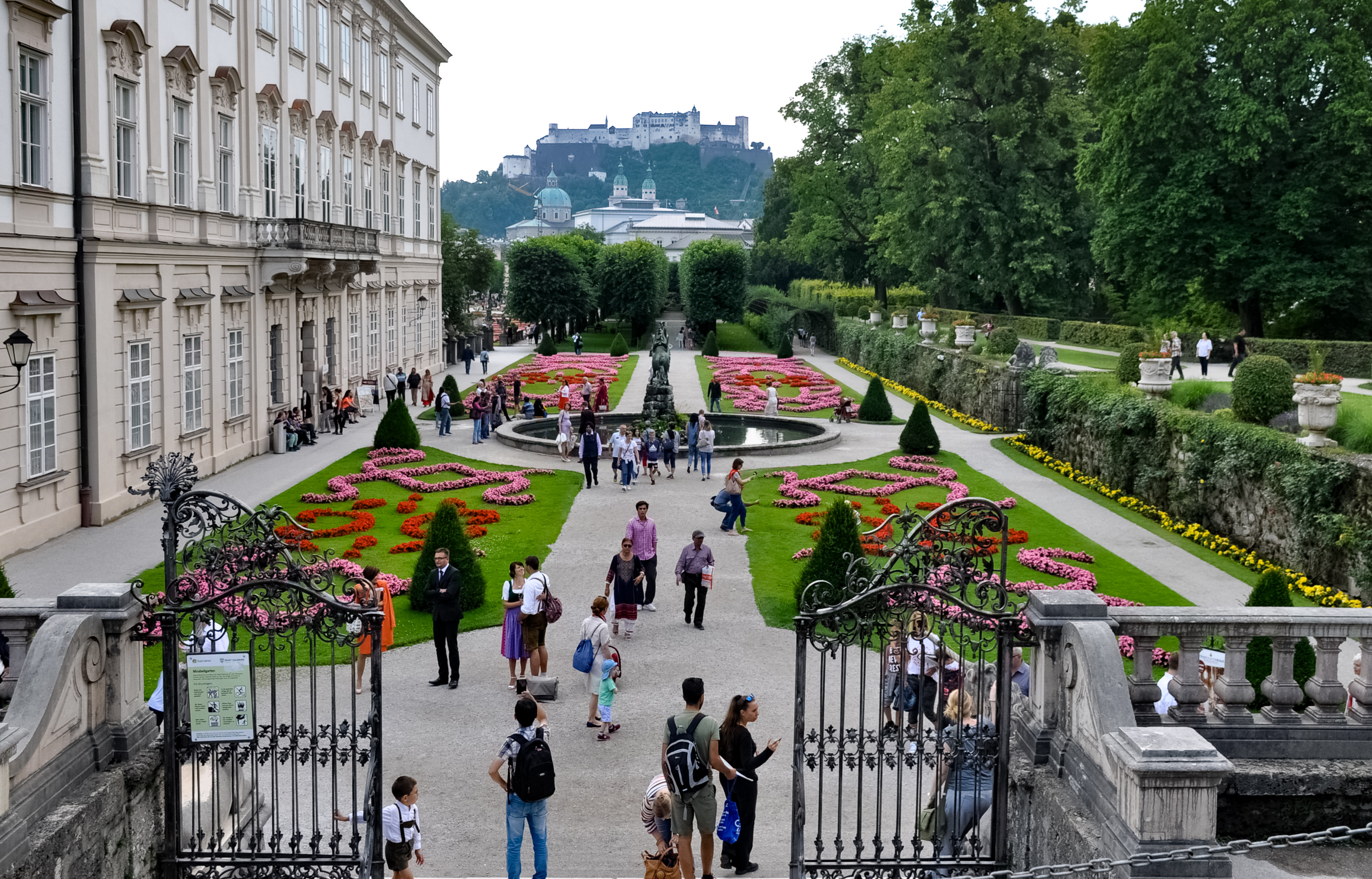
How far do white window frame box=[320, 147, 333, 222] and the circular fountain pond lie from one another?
829 cm

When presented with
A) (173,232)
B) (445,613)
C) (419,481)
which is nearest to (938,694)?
(445,613)

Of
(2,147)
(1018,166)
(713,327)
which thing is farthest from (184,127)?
(713,327)

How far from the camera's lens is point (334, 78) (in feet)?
124

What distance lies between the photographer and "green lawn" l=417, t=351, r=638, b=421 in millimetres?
41750

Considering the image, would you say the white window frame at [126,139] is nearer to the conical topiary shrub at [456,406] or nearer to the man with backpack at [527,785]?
the conical topiary shrub at [456,406]

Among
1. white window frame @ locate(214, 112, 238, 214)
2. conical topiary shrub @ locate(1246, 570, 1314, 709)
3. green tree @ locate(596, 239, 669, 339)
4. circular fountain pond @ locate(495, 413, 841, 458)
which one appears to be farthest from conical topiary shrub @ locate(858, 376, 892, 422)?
green tree @ locate(596, 239, 669, 339)

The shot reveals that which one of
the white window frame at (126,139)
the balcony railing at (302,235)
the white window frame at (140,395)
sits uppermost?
the white window frame at (126,139)

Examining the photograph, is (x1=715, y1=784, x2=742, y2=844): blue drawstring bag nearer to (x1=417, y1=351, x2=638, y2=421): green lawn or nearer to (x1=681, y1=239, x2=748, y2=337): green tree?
(x1=417, y1=351, x2=638, y2=421): green lawn

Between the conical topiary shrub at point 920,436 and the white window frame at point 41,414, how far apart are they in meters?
18.4

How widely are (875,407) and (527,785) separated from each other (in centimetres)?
3002

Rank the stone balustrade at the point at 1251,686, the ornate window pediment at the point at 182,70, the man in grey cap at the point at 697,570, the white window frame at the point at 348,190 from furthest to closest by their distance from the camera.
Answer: the white window frame at the point at 348,190 → the ornate window pediment at the point at 182,70 → the man in grey cap at the point at 697,570 → the stone balustrade at the point at 1251,686

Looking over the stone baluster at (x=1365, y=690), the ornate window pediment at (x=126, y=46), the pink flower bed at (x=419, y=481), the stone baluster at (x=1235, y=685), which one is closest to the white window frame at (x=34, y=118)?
the ornate window pediment at (x=126, y=46)

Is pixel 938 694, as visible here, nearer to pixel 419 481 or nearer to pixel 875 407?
pixel 419 481

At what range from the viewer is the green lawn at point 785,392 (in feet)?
131
